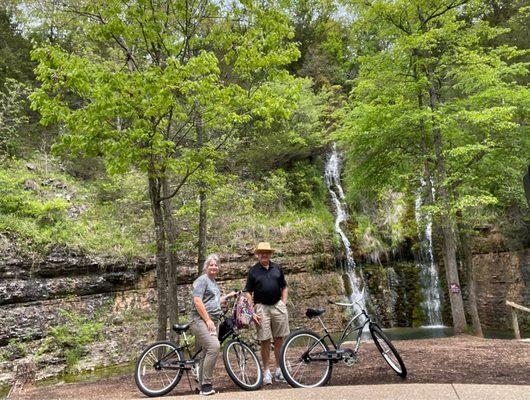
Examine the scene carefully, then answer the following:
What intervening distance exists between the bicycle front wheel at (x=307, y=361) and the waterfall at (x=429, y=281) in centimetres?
1409

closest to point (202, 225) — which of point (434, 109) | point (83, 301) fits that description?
point (83, 301)

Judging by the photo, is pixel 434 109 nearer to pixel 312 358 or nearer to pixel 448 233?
pixel 448 233

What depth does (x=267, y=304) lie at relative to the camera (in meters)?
5.88

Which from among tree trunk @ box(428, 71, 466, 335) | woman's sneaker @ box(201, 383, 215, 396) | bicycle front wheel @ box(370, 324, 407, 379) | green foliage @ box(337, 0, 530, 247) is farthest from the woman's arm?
tree trunk @ box(428, 71, 466, 335)

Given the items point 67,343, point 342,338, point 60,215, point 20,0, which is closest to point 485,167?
point 342,338

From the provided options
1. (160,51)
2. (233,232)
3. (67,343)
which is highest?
(160,51)

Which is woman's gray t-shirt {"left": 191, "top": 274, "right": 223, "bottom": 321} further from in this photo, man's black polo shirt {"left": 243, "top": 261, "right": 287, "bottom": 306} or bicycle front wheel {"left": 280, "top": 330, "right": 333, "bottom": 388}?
bicycle front wheel {"left": 280, "top": 330, "right": 333, "bottom": 388}

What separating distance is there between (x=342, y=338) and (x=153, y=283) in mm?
11295

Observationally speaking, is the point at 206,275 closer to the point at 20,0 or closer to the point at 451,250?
the point at 451,250

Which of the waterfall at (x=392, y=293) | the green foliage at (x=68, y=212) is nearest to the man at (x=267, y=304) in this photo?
the green foliage at (x=68, y=212)

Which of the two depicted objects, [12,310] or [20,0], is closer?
[12,310]

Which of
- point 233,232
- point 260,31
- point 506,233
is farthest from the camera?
point 233,232

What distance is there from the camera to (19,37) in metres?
23.2

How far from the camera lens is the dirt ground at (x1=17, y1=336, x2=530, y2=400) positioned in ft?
18.5
